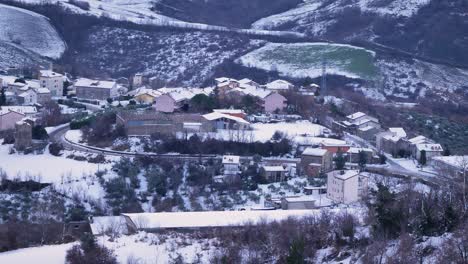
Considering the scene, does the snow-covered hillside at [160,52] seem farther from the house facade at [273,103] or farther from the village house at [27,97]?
the house facade at [273,103]

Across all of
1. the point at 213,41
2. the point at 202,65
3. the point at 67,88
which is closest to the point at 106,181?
the point at 67,88

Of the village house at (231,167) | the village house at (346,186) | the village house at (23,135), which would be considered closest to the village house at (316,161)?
the village house at (346,186)

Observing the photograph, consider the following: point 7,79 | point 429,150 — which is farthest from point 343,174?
point 7,79

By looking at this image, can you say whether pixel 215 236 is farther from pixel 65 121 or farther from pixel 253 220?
pixel 65 121

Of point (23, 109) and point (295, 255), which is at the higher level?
point (23, 109)

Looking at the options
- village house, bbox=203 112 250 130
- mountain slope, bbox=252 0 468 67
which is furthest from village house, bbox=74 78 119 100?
mountain slope, bbox=252 0 468 67

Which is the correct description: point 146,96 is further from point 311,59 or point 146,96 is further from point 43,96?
point 311,59

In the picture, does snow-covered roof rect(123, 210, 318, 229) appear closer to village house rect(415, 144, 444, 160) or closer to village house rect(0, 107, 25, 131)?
village house rect(415, 144, 444, 160)
